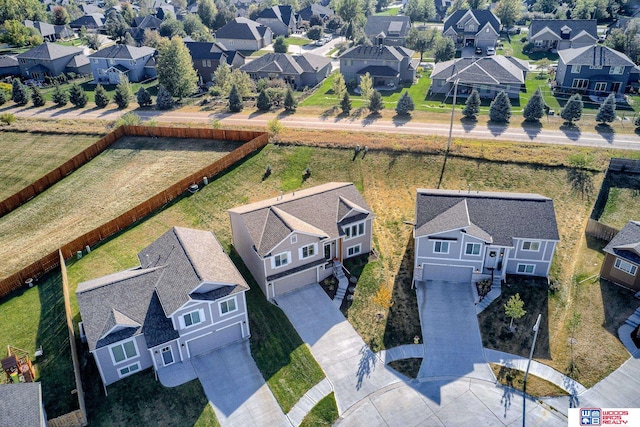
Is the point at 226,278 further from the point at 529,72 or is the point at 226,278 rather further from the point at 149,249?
the point at 529,72

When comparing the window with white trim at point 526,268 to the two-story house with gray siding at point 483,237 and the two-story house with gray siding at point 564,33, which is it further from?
the two-story house with gray siding at point 564,33

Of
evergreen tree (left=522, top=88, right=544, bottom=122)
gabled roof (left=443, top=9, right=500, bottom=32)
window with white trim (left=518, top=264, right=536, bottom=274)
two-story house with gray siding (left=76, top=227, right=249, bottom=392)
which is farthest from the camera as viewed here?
gabled roof (left=443, top=9, right=500, bottom=32)

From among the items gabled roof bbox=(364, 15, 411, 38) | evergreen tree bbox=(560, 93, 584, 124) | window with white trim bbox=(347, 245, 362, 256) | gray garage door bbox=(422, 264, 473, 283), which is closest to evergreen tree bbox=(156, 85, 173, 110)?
window with white trim bbox=(347, 245, 362, 256)

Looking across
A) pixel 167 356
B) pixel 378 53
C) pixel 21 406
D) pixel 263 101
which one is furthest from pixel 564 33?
pixel 21 406

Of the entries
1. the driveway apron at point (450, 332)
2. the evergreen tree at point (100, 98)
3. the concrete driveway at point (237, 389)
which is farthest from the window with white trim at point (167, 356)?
the evergreen tree at point (100, 98)

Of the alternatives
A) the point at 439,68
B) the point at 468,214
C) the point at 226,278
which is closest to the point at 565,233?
the point at 468,214

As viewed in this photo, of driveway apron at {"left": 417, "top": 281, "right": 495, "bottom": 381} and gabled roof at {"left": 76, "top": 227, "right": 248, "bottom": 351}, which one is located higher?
gabled roof at {"left": 76, "top": 227, "right": 248, "bottom": 351}

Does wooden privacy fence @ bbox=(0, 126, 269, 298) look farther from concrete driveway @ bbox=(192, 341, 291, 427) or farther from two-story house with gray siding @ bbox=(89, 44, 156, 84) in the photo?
two-story house with gray siding @ bbox=(89, 44, 156, 84)
